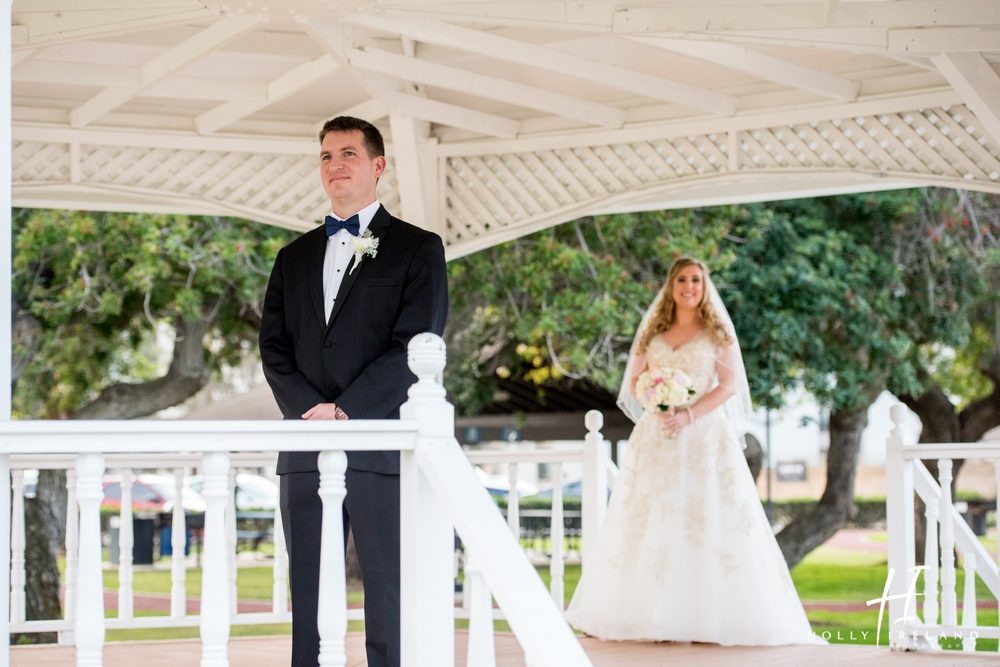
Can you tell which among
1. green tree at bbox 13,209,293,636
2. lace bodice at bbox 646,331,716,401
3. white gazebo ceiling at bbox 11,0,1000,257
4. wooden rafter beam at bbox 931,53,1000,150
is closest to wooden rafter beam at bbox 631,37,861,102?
white gazebo ceiling at bbox 11,0,1000,257

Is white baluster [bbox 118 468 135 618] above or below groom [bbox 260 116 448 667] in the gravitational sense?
below

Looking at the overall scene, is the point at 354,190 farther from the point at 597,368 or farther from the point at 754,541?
the point at 597,368

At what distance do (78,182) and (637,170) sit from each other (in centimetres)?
280

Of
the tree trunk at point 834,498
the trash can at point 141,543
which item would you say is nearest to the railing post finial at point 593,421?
the tree trunk at point 834,498

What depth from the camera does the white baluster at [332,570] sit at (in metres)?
2.90

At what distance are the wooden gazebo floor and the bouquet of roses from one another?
3.53ft

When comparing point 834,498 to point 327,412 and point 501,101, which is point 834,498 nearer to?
point 501,101

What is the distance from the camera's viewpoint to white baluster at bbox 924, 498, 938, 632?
6.04 m

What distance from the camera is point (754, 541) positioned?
6090 mm

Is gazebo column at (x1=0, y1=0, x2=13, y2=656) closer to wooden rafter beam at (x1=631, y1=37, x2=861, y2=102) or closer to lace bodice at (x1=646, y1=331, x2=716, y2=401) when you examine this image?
wooden rafter beam at (x1=631, y1=37, x2=861, y2=102)

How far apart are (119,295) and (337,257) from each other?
793 cm

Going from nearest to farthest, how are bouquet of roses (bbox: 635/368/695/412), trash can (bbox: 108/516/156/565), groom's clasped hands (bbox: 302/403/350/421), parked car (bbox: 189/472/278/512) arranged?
groom's clasped hands (bbox: 302/403/350/421) → bouquet of roses (bbox: 635/368/695/412) → trash can (bbox: 108/516/156/565) → parked car (bbox: 189/472/278/512)

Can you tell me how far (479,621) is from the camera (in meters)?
2.76

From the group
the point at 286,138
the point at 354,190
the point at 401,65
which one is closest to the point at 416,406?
the point at 354,190
